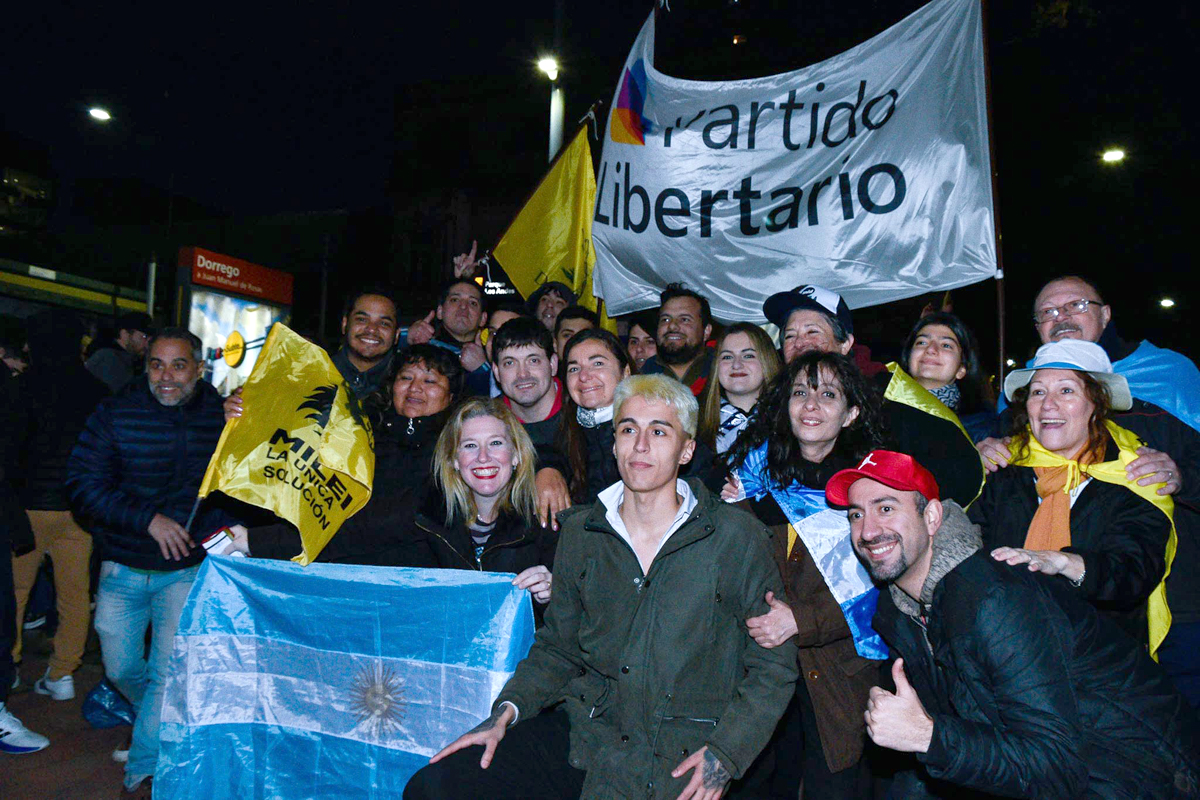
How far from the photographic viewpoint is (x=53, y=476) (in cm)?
552

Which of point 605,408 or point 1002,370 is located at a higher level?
point 1002,370

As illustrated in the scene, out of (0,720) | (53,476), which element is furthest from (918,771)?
(53,476)

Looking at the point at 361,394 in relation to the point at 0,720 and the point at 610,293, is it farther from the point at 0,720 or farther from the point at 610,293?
the point at 0,720

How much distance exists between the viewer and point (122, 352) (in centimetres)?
745

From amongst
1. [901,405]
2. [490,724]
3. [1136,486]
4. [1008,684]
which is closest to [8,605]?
[490,724]

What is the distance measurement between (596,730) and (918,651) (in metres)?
1.09

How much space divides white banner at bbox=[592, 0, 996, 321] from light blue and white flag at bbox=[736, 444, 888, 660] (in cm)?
209

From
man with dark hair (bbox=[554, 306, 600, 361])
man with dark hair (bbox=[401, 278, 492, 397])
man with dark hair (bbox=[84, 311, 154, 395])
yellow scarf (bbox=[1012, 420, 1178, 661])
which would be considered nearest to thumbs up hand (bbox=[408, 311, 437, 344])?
man with dark hair (bbox=[401, 278, 492, 397])

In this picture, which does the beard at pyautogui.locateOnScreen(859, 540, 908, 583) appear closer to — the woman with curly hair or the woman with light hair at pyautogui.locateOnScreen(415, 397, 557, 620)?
the woman with curly hair

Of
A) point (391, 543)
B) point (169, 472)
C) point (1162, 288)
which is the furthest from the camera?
point (1162, 288)

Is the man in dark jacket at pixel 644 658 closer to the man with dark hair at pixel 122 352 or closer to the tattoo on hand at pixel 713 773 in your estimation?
the tattoo on hand at pixel 713 773

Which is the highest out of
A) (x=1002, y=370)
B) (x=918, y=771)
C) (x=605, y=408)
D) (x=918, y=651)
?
(x=1002, y=370)

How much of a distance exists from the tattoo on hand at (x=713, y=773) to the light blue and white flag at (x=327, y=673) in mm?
963

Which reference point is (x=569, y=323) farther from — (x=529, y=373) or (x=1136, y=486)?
(x=1136, y=486)
